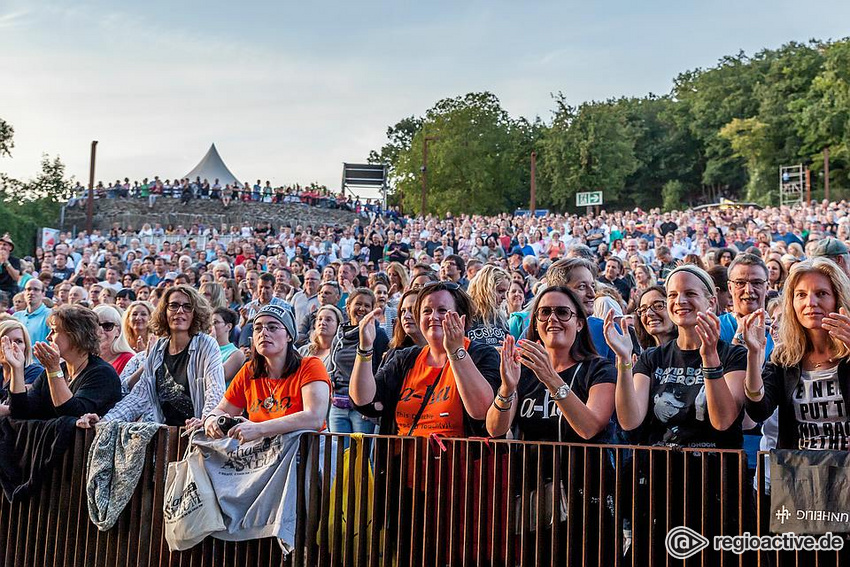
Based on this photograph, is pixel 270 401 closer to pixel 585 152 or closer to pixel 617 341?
pixel 617 341

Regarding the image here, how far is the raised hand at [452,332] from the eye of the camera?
4160 millimetres

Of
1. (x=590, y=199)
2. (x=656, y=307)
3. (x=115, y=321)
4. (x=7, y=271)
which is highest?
(x=590, y=199)

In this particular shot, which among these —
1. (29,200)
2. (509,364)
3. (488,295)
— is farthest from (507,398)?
(29,200)

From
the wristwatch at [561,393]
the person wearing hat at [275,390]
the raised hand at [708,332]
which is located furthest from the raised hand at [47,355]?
the raised hand at [708,332]

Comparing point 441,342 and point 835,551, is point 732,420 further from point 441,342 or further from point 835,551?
point 441,342

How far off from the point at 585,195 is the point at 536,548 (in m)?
36.6

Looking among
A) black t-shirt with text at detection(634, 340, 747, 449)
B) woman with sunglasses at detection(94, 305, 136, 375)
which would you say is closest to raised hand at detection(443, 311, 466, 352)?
black t-shirt with text at detection(634, 340, 747, 449)

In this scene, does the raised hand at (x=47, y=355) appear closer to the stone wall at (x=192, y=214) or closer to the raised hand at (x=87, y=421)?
the raised hand at (x=87, y=421)

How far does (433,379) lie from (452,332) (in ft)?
1.84

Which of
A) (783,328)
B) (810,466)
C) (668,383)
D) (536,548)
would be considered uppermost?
(783,328)

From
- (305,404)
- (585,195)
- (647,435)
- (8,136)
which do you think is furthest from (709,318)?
(8,136)

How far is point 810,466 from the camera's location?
3.46 meters

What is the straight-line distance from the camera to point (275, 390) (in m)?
4.95

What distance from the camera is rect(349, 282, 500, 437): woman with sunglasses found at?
4293 mm
